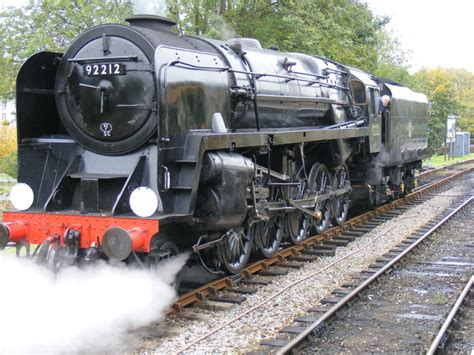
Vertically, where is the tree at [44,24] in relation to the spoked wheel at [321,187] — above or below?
above

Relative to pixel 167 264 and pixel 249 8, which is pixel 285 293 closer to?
pixel 167 264

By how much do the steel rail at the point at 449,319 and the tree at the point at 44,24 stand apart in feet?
36.1

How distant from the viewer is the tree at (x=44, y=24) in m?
15.2

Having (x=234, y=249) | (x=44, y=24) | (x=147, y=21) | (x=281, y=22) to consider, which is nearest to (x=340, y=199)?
(x=234, y=249)

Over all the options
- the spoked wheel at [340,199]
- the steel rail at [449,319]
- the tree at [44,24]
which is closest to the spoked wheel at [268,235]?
the spoked wheel at [340,199]

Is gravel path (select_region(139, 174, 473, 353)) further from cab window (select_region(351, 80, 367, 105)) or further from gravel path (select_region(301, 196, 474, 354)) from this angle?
cab window (select_region(351, 80, 367, 105))

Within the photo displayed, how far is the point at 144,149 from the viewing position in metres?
6.36

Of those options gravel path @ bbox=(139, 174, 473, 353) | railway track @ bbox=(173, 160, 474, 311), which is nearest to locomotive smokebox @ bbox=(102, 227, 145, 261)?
gravel path @ bbox=(139, 174, 473, 353)

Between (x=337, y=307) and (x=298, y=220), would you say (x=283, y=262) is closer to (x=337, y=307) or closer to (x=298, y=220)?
(x=298, y=220)

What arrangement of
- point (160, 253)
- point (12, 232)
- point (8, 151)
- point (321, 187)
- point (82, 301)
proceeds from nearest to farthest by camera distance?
1. point (82, 301)
2. point (160, 253)
3. point (12, 232)
4. point (321, 187)
5. point (8, 151)

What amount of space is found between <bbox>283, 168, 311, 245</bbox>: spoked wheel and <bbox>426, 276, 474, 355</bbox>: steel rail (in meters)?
2.97

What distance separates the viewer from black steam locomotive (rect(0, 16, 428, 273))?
602cm

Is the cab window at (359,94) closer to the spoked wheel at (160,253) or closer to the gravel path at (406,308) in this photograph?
the gravel path at (406,308)

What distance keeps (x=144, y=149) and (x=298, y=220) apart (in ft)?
14.1
